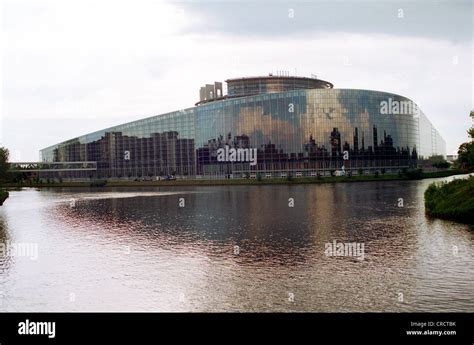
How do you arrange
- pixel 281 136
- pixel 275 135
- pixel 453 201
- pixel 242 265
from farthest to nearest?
pixel 275 135 → pixel 281 136 → pixel 453 201 → pixel 242 265

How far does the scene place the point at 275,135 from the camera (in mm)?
138625

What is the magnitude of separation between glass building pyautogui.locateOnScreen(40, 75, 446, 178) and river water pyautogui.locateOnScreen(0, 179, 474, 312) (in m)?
96.5

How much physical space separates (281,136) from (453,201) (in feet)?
330

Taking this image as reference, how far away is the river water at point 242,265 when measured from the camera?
1775cm

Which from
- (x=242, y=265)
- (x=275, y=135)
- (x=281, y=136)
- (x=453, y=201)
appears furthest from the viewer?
(x=275, y=135)

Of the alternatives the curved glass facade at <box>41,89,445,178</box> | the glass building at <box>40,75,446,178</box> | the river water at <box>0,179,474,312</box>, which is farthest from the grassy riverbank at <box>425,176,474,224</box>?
the curved glass facade at <box>41,89,445,178</box>

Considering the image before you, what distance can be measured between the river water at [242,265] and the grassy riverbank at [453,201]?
5.67ft

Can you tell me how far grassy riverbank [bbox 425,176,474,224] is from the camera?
1427 inches
